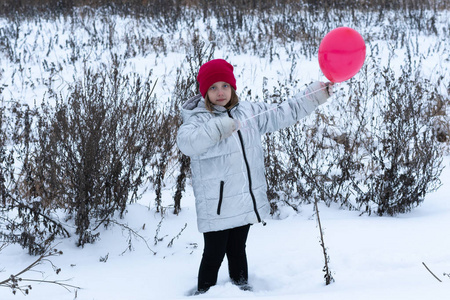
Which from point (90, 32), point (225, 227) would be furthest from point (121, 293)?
point (90, 32)

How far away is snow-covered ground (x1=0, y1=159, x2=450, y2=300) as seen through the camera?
248 cm

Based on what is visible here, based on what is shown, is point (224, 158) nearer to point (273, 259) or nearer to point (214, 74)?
point (214, 74)

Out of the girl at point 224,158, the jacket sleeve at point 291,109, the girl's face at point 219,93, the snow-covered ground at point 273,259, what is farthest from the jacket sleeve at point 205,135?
the snow-covered ground at point 273,259

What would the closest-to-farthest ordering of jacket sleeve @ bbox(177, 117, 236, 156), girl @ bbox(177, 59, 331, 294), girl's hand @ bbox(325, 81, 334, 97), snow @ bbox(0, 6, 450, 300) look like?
jacket sleeve @ bbox(177, 117, 236, 156) → girl @ bbox(177, 59, 331, 294) → girl's hand @ bbox(325, 81, 334, 97) → snow @ bbox(0, 6, 450, 300)

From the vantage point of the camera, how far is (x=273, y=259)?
111 inches

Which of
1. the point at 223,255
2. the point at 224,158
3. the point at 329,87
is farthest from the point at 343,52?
the point at 223,255

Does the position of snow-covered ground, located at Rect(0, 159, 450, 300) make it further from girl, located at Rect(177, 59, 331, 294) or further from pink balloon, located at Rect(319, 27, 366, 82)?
pink balloon, located at Rect(319, 27, 366, 82)

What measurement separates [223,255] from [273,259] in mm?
546

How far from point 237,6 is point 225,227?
8135mm

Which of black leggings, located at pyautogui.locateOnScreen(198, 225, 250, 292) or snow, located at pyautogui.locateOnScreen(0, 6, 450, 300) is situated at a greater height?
black leggings, located at pyautogui.locateOnScreen(198, 225, 250, 292)

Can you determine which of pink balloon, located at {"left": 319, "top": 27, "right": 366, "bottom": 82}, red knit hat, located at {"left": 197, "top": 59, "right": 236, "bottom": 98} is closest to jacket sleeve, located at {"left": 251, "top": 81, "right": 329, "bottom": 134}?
pink balloon, located at {"left": 319, "top": 27, "right": 366, "bottom": 82}

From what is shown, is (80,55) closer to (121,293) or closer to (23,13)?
(23,13)

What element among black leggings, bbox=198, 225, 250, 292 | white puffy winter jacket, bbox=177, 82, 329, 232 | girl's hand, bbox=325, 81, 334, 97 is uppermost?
girl's hand, bbox=325, 81, 334, 97

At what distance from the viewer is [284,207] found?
3.56 metres
